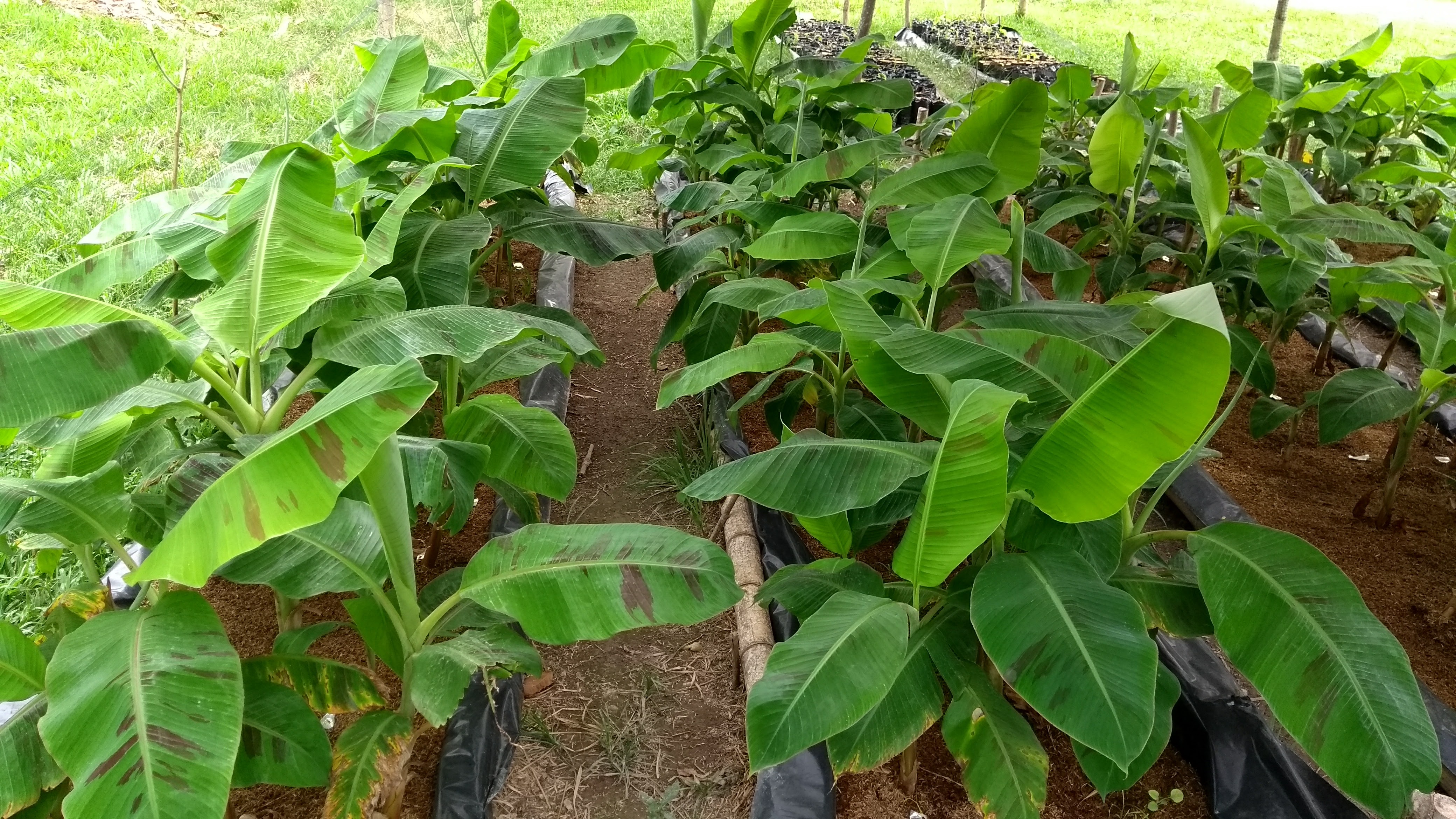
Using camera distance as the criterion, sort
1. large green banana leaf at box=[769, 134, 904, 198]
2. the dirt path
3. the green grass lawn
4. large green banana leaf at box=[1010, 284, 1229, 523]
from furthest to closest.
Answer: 1. the green grass lawn
2. large green banana leaf at box=[769, 134, 904, 198]
3. the dirt path
4. large green banana leaf at box=[1010, 284, 1229, 523]

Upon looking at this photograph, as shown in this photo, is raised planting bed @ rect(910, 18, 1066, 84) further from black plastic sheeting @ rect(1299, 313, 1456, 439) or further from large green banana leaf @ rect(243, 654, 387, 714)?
large green banana leaf @ rect(243, 654, 387, 714)

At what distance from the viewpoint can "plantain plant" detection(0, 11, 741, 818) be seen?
1.17 metres

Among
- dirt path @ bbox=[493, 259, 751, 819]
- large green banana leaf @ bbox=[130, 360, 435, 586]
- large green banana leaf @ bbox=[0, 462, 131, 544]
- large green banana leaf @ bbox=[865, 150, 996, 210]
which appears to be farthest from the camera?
large green banana leaf @ bbox=[865, 150, 996, 210]

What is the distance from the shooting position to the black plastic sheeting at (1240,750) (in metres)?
1.80

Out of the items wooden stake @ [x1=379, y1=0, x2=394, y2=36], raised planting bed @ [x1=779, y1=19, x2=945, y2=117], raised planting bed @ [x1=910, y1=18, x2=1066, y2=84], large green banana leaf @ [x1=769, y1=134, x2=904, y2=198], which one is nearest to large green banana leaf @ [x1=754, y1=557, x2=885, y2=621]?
large green banana leaf @ [x1=769, y1=134, x2=904, y2=198]

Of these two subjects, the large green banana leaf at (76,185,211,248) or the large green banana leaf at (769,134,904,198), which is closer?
the large green banana leaf at (76,185,211,248)

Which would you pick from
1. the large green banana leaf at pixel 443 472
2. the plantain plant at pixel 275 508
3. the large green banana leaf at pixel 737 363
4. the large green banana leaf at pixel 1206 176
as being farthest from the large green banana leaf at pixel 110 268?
the large green banana leaf at pixel 1206 176

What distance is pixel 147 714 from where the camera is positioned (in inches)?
46.9

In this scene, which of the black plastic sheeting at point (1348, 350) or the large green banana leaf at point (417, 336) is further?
the black plastic sheeting at point (1348, 350)

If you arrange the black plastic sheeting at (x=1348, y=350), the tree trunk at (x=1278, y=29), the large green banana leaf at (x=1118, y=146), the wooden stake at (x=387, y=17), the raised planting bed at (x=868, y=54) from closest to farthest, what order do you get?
the large green banana leaf at (x=1118, y=146), the black plastic sheeting at (x=1348, y=350), the tree trunk at (x=1278, y=29), the wooden stake at (x=387, y=17), the raised planting bed at (x=868, y=54)

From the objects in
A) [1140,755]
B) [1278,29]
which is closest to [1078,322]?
[1140,755]

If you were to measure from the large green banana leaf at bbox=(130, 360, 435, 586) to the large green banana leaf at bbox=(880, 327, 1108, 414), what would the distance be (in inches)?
34.7

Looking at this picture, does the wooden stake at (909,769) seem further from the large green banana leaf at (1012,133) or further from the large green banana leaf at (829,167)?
the large green banana leaf at (829,167)

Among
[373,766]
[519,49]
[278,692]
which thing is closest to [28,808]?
[278,692]
